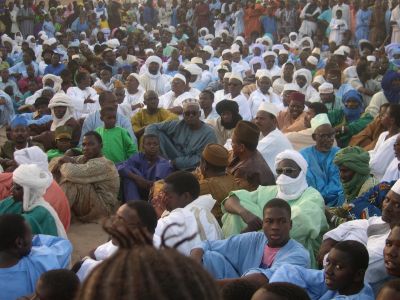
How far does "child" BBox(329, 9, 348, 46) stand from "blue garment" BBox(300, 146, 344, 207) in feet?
37.4

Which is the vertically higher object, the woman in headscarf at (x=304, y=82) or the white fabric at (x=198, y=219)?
the white fabric at (x=198, y=219)

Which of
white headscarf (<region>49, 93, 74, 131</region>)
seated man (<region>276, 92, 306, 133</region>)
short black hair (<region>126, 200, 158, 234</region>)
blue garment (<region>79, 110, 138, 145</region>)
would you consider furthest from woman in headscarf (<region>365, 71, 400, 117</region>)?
short black hair (<region>126, 200, 158, 234</region>)

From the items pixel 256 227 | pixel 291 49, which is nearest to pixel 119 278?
pixel 256 227

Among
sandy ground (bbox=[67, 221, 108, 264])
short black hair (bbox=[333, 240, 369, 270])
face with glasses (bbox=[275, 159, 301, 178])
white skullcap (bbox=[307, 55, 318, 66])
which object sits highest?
short black hair (bbox=[333, 240, 369, 270])

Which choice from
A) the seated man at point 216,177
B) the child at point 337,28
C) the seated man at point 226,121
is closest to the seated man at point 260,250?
the seated man at point 216,177

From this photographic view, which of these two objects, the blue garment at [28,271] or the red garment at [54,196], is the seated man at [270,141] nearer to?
the red garment at [54,196]

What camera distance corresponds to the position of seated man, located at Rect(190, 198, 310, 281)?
373 cm

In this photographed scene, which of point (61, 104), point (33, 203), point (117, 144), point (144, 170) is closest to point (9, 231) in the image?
point (33, 203)

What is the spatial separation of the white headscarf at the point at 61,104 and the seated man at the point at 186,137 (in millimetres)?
1183

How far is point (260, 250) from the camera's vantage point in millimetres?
3834

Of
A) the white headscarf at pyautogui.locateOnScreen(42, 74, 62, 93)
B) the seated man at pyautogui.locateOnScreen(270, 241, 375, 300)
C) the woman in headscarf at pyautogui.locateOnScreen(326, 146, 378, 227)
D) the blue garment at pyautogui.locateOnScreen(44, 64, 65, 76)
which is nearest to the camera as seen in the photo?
the seated man at pyautogui.locateOnScreen(270, 241, 375, 300)

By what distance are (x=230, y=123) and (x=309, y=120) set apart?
0.92m

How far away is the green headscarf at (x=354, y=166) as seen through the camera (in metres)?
4.99

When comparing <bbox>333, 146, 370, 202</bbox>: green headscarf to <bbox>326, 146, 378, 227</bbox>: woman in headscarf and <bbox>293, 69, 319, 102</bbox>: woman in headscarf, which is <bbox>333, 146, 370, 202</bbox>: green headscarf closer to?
<bbox>326, 146, 378, 227</bbox>: woman in headscarf
